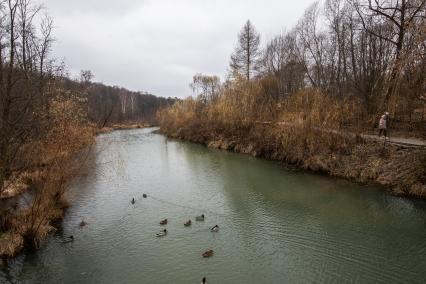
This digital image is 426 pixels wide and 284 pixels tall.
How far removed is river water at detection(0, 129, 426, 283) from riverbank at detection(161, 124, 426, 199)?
0.95m

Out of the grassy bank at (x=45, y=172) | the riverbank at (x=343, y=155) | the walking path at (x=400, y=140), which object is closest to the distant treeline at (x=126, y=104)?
the riverbank at (x=343, y=155)

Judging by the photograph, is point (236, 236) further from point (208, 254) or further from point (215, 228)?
point (208, 254)

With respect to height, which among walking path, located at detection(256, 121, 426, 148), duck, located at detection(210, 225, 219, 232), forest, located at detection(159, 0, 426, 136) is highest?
forest, located at detection(159, 0, 426, 136)

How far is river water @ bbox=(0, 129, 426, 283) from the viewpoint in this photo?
24.5 feet

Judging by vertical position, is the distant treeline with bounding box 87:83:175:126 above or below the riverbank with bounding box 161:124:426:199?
above

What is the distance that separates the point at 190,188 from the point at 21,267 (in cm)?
821

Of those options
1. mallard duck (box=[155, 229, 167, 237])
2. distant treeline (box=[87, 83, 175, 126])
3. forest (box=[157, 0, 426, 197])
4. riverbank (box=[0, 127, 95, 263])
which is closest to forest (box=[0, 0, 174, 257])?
riverbank (box=[0, 127, 95, 263])

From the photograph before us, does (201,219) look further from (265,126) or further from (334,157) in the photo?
(265,126)

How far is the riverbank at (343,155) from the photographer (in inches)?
523

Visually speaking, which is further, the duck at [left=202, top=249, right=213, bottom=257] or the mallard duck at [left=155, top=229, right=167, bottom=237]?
the mallard duck at [left=155, top=229, right=167, bottom=237]

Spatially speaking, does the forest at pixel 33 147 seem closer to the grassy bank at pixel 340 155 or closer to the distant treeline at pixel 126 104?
the grassy bank at pixel 340 155

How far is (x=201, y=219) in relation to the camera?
1064cm

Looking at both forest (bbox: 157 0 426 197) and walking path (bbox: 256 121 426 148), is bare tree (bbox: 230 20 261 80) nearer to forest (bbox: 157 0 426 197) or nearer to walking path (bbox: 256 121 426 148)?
forest (bbox: 157 0 426 197)

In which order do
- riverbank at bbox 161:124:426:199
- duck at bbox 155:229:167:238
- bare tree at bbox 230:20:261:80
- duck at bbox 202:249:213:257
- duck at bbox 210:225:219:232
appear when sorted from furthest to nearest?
bare tree at bbox 230:20:261:80 < riverbank at bbox 161:124:426:199 < duck at bbox 210:225:219:232 < duck at bbox 155:229:167:238 < duck at bbox 202:249:213:257
